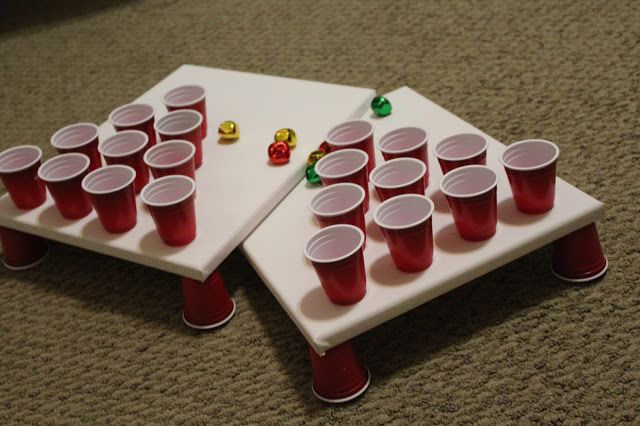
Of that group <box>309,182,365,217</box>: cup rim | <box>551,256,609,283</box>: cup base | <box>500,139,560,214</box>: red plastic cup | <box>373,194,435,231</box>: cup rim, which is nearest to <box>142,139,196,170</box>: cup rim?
<box>309,182,365,217</box>: cup rim

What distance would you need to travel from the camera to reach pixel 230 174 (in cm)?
118

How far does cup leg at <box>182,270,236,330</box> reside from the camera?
1036mm

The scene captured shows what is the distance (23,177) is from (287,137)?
393 millimetres

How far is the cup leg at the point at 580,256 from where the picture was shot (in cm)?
98

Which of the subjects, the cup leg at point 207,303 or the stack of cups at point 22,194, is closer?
the cup leg at point 207,303

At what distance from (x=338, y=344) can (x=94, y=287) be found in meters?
0.45

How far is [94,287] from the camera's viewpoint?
1.17 metres

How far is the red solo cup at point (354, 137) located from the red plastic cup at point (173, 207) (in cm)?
22

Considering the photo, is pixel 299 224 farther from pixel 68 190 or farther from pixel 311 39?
pixel 311 39

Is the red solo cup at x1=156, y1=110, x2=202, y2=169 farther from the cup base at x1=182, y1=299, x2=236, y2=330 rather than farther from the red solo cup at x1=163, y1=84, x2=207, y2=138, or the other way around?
the cup base at x1=182, y1=299, x2=236, y2=330

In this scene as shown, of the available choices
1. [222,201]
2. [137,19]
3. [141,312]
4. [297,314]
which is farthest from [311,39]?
[297,314]

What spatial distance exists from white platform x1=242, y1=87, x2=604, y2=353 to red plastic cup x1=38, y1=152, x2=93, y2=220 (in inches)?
10.2

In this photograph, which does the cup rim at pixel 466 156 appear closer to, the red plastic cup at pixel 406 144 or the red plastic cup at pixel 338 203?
the red plastic cup at pixel 406 144

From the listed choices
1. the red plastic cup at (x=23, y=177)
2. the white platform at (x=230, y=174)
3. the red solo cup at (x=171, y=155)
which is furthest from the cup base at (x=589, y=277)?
the red plastic cup at (x=23, y=177)
